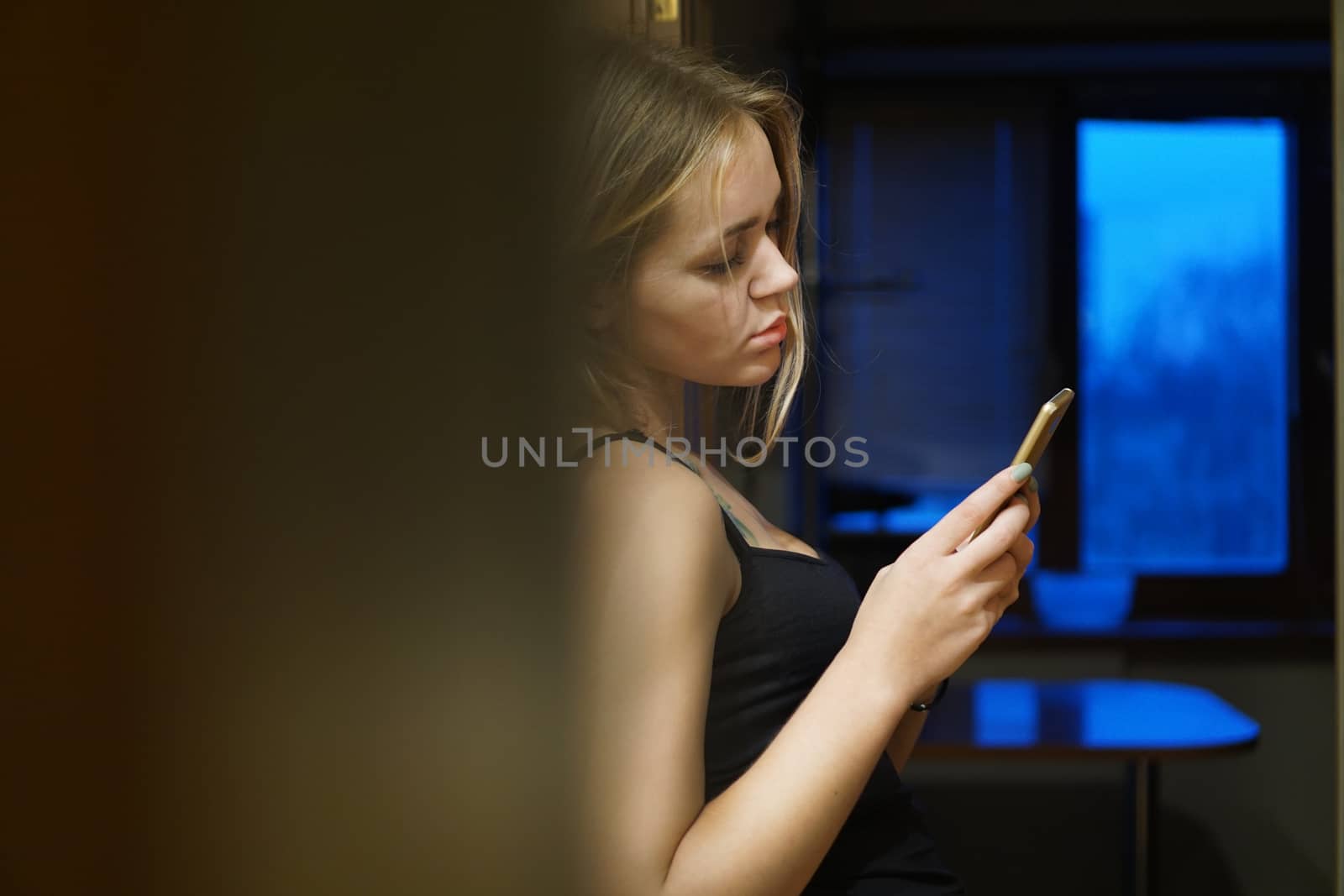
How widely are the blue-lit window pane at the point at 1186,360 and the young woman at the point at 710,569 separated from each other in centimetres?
126

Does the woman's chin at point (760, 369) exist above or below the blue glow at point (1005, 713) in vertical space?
above

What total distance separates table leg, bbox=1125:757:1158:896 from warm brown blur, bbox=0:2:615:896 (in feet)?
3.90

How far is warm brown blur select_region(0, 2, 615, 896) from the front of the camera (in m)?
0.36

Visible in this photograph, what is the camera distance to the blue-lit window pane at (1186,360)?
70.2 inches

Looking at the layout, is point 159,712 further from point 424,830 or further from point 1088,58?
point 1088,58

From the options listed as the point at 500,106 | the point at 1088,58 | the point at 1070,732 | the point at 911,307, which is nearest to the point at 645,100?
the point at 500,106

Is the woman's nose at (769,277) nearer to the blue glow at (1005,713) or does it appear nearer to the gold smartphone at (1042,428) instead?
the gold smartphone at (1042,428)

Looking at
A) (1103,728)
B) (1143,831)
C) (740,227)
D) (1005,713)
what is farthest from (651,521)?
(1143,831)

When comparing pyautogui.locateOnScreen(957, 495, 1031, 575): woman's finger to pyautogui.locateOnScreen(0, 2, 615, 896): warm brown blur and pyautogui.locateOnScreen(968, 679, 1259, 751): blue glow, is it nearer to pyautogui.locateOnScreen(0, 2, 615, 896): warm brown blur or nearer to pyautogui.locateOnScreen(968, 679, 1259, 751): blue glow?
pyautogui.locateOnScreen(0, 2, 615, 896): warm brown blur

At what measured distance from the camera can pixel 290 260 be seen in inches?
14.8

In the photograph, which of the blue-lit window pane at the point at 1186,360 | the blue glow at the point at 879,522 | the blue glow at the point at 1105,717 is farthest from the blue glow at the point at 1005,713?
the blue glow at the point at 879,522

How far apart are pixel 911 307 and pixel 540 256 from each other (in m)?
1.55

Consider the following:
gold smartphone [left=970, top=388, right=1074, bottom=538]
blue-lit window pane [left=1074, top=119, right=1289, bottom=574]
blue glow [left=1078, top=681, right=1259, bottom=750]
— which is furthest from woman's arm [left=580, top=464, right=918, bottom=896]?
blue-lit window pane [left=1074, top=119, right=1289, bottom=574]

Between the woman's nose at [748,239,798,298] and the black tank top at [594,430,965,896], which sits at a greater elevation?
the woman's nose at [748,239,798,298]
